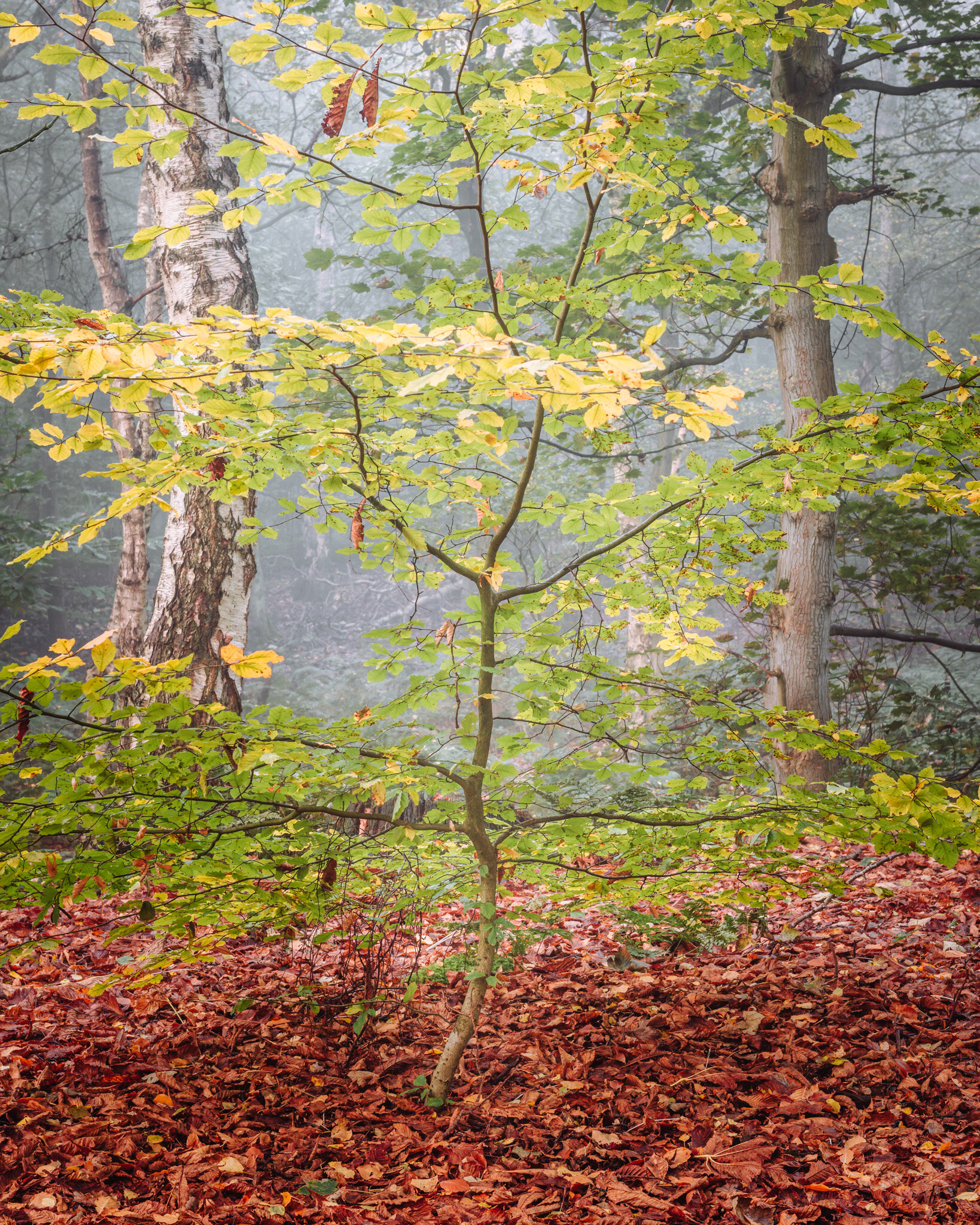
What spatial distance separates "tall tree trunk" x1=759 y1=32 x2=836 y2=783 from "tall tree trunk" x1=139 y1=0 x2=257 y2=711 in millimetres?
3555

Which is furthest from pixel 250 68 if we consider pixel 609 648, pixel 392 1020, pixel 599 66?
pixel 392 1020

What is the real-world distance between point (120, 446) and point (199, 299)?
2.47m

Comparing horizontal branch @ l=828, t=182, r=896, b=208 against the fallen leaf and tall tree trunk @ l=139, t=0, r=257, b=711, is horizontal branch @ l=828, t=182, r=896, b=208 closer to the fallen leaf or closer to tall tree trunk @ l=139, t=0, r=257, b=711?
tall tree trunk @ l=139, t=0, r=257, b=711

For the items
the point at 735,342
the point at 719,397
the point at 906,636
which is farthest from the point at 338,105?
the point at 906,636

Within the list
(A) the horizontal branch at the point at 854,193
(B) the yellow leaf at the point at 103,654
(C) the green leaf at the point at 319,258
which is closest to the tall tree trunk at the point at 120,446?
(C) the green leaf at the point at 319,258

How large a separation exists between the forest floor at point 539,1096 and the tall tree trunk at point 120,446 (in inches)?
152

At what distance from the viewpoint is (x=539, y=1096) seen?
2656mm

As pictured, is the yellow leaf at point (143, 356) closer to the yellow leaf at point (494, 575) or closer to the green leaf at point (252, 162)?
the green leaf at point (252, 162)

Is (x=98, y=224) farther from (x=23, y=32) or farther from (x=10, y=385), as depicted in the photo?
(x=10, y=385)

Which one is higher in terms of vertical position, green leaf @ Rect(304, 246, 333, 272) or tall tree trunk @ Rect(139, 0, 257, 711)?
green leaf @ Rect(304, 246, 333, 272)

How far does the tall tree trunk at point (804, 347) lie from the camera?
522 cm

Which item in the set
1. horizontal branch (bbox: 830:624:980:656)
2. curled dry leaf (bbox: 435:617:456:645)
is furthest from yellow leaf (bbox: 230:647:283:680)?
horizontal branch (bbox: 830:624:980:656)

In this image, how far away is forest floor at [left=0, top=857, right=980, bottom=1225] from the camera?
6.89 ft

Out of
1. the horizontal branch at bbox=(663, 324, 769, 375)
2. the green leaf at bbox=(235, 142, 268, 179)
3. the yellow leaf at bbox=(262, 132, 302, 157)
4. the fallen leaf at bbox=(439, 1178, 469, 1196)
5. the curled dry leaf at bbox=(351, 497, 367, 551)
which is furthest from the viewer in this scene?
the horizontal branch at bbox=(663, 324, 769, 375)
